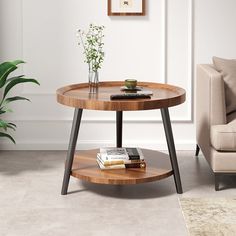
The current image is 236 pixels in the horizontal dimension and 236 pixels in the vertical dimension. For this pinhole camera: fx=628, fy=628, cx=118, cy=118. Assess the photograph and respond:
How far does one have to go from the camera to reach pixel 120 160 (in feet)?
11.5

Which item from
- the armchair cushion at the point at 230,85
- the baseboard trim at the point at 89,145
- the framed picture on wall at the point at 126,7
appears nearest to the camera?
the armchair cushion at the point at 230,85

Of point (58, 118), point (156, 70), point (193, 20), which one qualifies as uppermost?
point (193, 20)

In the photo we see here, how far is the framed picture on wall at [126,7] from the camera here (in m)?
4.42

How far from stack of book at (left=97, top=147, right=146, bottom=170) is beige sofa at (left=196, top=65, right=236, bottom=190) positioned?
0.41m

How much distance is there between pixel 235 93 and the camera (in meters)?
3.73

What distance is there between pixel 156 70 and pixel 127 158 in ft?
3.80

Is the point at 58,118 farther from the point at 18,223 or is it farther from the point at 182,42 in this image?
the point at 18,223

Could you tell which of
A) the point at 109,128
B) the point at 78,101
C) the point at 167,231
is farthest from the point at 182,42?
the point at 167,231

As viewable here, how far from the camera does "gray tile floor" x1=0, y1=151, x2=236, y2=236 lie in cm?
291

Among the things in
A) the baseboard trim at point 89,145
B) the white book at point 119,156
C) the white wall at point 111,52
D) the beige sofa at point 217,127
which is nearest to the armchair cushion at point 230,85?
the beige sofa at point 217,127

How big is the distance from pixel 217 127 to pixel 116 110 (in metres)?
0.62

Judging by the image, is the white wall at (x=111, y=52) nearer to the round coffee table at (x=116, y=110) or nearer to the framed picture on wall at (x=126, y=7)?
the framed picture on wall at (x=126, y=7)

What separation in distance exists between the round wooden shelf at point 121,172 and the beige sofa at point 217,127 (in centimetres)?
26

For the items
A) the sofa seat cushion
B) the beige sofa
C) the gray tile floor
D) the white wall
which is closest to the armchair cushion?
the beige sofa
